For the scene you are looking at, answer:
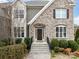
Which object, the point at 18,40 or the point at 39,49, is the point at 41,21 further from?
the point at 39,49

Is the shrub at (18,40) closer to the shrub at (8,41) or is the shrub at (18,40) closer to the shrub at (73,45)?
the shrub at (8,41)

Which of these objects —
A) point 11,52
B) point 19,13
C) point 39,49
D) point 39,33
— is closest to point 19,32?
point 19,13

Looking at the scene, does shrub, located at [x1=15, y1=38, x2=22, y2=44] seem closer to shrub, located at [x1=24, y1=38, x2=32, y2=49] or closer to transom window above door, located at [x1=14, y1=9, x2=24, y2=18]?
shrub, located at [x1=24, y1=38, x2=32, y2=49]

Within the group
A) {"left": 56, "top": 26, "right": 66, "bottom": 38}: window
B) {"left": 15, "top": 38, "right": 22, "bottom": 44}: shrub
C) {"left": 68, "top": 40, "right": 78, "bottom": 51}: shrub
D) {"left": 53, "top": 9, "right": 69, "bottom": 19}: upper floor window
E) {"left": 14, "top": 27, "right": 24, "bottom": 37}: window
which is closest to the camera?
{"left": 68, "top": 40, "right": 78, "bottom": 51}: shrub

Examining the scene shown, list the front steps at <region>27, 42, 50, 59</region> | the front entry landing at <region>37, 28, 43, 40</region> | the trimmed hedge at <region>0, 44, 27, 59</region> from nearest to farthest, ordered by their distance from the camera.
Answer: the trimmed hedge at <region>0, 44, 27, 59</region> → the front steps at <region>27, 42, 50, 59</region> → the front entry landing at <region>37, 28, 43, 40</region>

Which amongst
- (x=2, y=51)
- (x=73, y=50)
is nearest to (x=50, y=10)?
(x=73, y=50)

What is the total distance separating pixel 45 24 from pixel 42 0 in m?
7.79

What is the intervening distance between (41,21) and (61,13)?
348 centimetres

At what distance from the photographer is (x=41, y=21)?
42.6 meters

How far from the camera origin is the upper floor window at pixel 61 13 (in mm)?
42166

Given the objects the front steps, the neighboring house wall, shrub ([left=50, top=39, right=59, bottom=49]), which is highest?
the neighboring house wall

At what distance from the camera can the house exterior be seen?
4225 centimetres

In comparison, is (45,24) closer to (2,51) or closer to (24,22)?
(24,22)

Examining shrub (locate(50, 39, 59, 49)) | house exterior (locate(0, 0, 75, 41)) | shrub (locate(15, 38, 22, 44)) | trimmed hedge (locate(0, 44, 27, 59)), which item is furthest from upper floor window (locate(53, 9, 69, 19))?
trimmed hedge (locate(0, 44, 27, 59))
